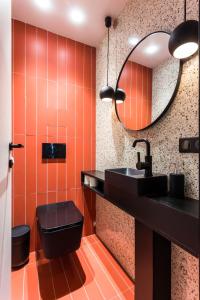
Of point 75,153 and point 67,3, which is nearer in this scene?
point 67,3

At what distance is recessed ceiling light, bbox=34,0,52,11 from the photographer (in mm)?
1445

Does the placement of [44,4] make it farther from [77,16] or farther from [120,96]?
[120,96]

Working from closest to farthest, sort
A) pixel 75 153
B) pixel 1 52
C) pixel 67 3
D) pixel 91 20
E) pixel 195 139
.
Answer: pixel 1 52
pixel 195 139
pixel 67 3
pixel 91 20
pixel 75 153

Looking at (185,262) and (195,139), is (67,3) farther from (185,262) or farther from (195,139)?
(185,262)

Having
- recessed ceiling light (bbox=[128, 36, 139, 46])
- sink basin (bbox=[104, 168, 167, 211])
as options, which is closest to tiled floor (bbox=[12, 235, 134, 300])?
sink basin (bbox=[104, 168, 167, 211])

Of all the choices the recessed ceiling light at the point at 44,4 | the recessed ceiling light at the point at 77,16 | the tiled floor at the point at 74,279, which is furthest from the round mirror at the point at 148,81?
the tiled floor at the point at 74,279

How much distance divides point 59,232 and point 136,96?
1.28m

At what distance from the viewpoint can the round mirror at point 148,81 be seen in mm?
1041

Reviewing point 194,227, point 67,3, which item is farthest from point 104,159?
point 67,3

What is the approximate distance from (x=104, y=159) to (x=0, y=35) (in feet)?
4.60

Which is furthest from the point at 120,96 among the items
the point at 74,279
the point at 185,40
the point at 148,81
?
the point at 74,279

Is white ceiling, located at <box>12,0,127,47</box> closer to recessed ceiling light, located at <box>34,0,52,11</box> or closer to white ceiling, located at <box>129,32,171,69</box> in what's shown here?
recessed ceiling light, located at <box>34,0,52,11</box>

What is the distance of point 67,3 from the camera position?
1.46 metres

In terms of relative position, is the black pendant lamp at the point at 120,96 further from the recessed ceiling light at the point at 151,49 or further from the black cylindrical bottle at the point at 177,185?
the black cylindrical bottle at the point at 177,185
